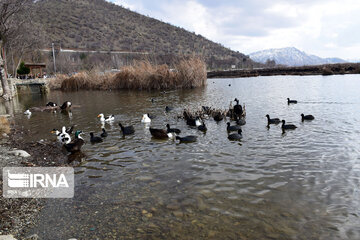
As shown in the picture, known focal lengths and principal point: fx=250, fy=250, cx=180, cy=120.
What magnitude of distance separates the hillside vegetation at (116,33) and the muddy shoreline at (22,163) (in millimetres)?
75089

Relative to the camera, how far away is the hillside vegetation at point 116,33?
293ft

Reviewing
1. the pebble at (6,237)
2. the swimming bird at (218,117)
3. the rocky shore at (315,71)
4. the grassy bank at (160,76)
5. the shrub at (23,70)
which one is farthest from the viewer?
the rocky shore at (315,71)

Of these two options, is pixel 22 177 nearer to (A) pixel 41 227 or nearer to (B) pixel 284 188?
(A) pixel 41 227

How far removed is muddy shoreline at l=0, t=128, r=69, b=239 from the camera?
15.3ft

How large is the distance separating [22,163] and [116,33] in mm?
105117

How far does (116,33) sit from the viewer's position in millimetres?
103500

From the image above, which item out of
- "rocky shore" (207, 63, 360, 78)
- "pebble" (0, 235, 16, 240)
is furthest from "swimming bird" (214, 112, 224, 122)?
"rocky shore" (207, 63, 360, 78)

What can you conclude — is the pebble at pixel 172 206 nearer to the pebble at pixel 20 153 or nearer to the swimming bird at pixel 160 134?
the swimming bird at pixel 160 134

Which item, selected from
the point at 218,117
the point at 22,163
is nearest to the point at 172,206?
the point at 22,163

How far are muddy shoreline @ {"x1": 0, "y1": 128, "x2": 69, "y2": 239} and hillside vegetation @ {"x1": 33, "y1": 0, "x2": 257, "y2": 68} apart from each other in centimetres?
7509

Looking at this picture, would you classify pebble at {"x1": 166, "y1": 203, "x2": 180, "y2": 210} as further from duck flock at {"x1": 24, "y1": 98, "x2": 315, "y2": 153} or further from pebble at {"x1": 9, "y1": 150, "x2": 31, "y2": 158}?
pebble at {"x1": 9, "y1": 150, "x2": 31, "y2": 158}

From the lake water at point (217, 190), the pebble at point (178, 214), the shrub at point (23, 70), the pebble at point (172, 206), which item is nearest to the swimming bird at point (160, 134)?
the lake water at point (217, 190)

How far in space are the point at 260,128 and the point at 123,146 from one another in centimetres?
654

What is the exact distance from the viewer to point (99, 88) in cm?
3903
